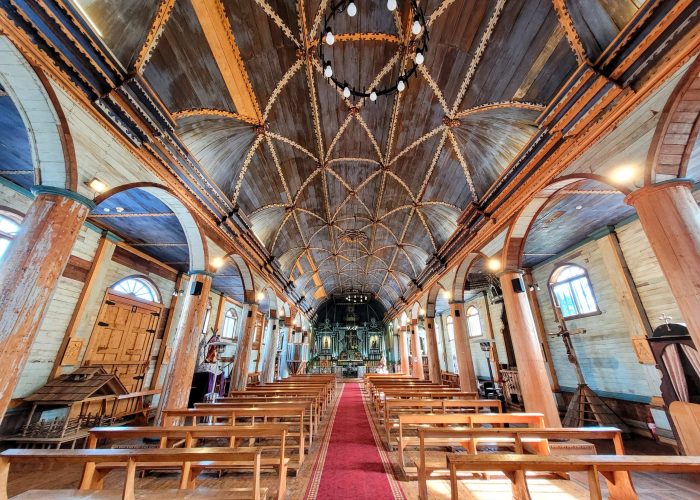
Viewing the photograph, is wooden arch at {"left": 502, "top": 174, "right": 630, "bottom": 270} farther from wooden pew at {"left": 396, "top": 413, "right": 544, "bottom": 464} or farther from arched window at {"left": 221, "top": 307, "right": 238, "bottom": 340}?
arched window at {"left": 221, "top": 307, "right": 238, "bottom": 340}

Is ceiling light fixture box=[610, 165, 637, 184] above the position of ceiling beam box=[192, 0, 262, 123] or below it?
below

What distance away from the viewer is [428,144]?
21.6 feet

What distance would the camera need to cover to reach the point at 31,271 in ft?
9.05

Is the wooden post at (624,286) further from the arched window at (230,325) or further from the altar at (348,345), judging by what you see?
the altar at (348,345)

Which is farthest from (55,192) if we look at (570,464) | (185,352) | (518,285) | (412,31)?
(518,285)

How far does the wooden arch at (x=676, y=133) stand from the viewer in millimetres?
2811

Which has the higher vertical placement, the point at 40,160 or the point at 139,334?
the point at 40,160

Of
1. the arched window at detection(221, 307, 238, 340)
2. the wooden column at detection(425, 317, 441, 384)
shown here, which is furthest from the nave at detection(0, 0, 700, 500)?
the arched window at detection(221, 307, 238, 340)

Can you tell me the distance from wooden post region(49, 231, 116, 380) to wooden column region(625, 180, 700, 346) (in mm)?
10603

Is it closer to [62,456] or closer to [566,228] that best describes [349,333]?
[566,228]

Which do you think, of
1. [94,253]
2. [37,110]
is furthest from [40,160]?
[94,253]

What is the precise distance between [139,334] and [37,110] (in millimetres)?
7493

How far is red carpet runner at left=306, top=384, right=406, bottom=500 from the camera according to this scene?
10.3 ft

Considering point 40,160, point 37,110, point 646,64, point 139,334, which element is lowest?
point 139,334
